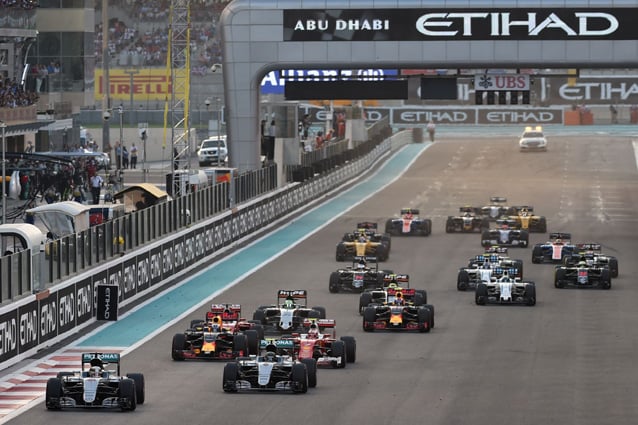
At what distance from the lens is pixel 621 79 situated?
12650 centimetres

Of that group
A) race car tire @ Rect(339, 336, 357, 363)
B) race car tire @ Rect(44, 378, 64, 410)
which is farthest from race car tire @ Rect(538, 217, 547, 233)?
race car tire @ Rect(44, 378, 64, 410)

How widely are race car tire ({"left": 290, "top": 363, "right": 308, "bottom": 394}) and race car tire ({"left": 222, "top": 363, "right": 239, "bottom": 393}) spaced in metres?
0.91

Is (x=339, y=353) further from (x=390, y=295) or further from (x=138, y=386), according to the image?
(x=390, y=295)

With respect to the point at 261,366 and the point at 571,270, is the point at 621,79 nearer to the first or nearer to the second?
the point at 571,270

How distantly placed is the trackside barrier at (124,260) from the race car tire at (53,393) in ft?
13.7

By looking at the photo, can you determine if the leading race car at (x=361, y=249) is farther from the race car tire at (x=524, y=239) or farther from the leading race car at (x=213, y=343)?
the leading race car at (x=213, y=343)

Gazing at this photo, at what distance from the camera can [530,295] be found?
37.0 m

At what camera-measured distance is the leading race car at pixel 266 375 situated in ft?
85.3

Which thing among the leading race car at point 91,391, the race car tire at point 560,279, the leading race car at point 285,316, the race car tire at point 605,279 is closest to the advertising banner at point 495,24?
the race car tire at point 560,279

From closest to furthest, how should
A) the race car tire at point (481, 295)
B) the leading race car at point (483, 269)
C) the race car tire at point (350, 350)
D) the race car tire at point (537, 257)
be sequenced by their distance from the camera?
the race car tire at point (350, 350) < the race car tire at point (481, 295) < the leading race car at point (483, 269) < the race car tire at point (537, 257)

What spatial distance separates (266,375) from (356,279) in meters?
13.5

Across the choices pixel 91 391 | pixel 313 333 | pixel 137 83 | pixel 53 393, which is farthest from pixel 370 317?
pixel 137 83

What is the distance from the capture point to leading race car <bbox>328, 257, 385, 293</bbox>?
3938 cm

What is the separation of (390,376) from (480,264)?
13.0 metres
